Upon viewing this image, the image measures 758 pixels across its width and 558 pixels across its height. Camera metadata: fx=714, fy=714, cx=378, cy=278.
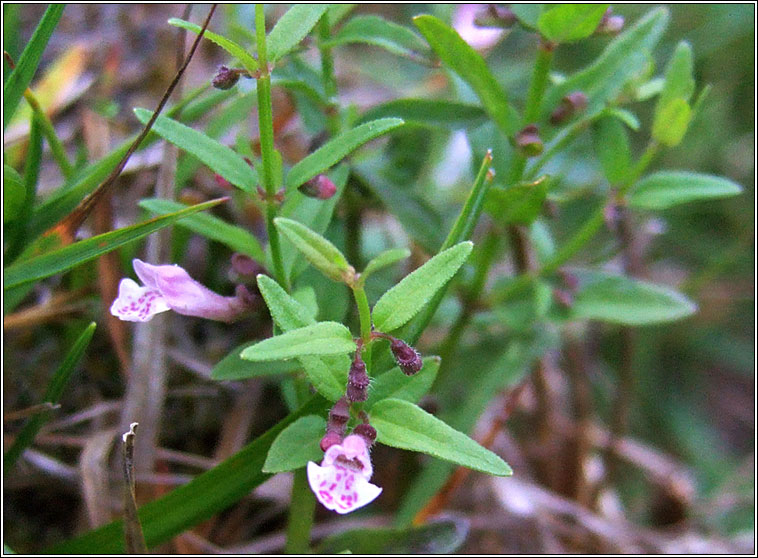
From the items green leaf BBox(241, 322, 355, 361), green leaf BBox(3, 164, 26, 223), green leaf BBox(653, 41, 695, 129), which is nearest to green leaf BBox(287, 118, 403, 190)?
green leaf BBox(241, 322, 355, 361)

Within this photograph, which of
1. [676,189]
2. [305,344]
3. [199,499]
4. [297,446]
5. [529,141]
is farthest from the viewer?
[676,189]

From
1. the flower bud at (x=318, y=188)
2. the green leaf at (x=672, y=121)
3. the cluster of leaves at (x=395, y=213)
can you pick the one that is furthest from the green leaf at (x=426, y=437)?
the green leaf at (x=672, y=121)

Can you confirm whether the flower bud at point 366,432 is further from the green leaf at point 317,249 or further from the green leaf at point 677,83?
the green leaf at point 677,83

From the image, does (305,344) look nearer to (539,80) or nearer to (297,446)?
(297,446)

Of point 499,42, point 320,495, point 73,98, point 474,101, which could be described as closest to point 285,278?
point 320,495

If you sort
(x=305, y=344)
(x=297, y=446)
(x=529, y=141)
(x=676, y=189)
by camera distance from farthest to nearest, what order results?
(x=676, y=189)
(x=529, y=141)
(x=297, y=446)
(x=305, y=344)

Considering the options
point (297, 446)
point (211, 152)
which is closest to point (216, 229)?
point (211, 152)

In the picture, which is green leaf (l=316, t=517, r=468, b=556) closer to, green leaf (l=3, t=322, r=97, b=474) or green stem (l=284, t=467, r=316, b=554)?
green stem (l=284, t=467, r=316, b=554)

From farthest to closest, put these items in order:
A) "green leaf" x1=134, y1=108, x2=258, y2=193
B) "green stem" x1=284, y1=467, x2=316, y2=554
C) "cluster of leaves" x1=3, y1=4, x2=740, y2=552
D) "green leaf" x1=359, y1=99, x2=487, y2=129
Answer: "green leaf" x1=359, y1=99, x2=487, y2=129 → "green stem" x1=284, y1=467, x2=316, y2=554 → "green leaf" x1=134, y1=108, x2=258, y2=193 → "cluster of leaves" x1=3, y1=4, x2=740, y2=552
